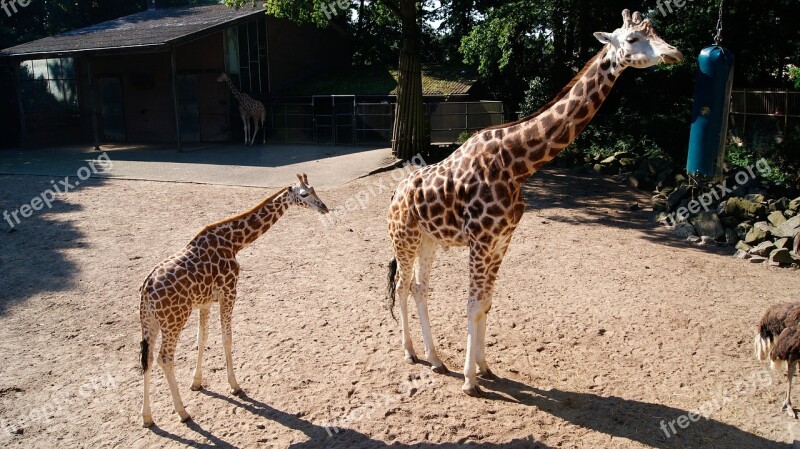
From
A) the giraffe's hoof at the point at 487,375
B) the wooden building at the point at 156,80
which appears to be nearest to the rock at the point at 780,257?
the giraffe's hoof at the point at 487,375

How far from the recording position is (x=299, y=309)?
781 centimetres

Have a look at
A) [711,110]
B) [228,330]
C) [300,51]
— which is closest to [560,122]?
[228,330]

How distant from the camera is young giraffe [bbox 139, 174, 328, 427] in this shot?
5148 millimetres

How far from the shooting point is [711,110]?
11117mm

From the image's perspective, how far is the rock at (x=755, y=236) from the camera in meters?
9.84

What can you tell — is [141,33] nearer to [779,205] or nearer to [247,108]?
[247,108]

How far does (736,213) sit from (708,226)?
1.80 feet

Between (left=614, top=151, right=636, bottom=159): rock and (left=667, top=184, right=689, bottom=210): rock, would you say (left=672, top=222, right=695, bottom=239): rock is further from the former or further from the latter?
(left=614, top=151, right=636, bottom=159): rock

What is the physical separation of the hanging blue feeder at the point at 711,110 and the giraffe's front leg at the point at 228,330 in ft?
30.4

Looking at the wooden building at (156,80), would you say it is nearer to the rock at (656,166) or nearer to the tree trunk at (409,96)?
the tree trunk at (409,96)

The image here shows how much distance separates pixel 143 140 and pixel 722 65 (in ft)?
67.8

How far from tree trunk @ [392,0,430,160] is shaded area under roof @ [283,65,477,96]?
4454 millimetres

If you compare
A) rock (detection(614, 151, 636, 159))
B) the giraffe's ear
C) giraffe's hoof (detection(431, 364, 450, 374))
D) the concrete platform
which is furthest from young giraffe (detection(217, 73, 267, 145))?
the giraffe's ear

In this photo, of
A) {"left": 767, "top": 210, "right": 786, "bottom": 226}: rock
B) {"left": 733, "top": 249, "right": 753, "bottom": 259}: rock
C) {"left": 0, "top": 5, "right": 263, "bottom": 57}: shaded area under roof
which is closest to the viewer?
{"left": 733, "top": 249, "right": 753, "bottom": 259}: rock
